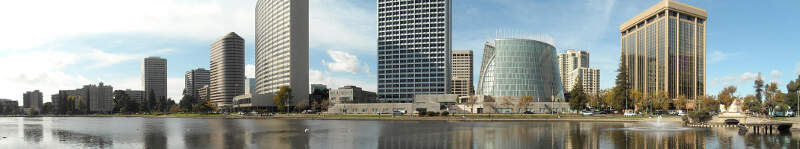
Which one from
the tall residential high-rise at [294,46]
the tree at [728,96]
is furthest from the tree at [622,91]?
the tall residential high-rise at [294,46]

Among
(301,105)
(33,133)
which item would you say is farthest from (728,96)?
(33,133)

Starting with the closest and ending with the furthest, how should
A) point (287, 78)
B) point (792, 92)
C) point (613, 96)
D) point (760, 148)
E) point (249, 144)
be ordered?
point (760, 148) → point (249, 144) → point (792, 92) → point (613, 96) → point (287, 78)

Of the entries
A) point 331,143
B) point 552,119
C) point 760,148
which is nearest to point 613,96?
point 552,119

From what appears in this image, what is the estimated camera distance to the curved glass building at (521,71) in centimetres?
16725

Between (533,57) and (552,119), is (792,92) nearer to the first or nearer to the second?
(552,119)

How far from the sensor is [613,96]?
12181cm

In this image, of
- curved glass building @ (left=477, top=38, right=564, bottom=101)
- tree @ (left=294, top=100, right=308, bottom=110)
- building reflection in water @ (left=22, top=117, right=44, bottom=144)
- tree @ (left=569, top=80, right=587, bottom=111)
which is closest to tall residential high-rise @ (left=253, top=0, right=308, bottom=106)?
tree @ (left=294, top=100, right=308, bottom=110)

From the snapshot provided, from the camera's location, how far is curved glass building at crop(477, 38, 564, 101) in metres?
167

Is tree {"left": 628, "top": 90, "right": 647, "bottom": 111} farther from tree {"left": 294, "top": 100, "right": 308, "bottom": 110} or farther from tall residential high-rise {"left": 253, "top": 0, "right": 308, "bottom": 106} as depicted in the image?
tall residential high-rise {"left": 253, "top": 0, "right": 308, "bottom": 106}

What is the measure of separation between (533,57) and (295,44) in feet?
299

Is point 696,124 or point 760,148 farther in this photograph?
point 696,124

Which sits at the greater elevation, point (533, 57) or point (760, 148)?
point (533, 57)

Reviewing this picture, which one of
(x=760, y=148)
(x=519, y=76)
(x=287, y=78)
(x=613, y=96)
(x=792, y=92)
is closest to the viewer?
(x=760, y=148)

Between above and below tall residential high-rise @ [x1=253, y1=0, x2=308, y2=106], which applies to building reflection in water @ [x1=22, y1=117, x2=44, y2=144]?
below
